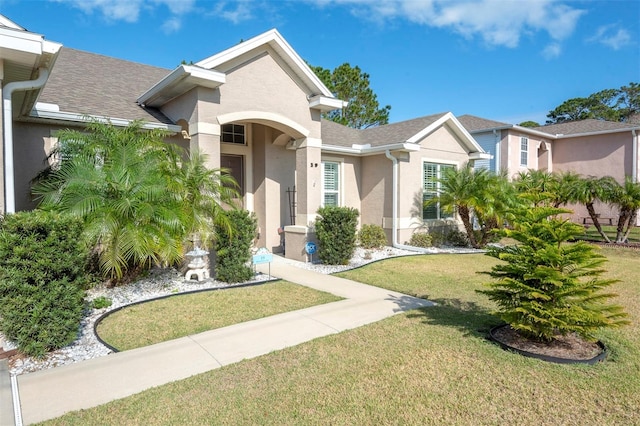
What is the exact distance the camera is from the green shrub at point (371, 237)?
46.1 feet

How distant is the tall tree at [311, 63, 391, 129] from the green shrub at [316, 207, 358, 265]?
21032mm

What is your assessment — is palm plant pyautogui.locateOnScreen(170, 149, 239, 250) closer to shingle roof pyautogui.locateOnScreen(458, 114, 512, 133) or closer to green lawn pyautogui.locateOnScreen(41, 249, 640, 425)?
green lawn pyautogui.locateOnScreen(41, 249, 640, 425)

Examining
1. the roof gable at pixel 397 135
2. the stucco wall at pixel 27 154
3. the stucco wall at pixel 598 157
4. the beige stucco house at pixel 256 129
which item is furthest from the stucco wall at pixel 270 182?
the stucco wall at pixel 598 157

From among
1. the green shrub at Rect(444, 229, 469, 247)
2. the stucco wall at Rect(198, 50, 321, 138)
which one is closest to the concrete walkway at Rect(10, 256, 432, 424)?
the stucco wall at Rect(198, 50, 321, 138)

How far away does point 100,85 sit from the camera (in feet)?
37.4

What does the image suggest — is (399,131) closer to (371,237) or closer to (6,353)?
(371,237)

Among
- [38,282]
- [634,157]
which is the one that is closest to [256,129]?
[38,282]

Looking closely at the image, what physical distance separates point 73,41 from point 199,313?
14.1 meters

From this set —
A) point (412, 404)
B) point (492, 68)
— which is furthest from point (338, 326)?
point (492, 68)

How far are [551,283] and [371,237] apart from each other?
374 inches

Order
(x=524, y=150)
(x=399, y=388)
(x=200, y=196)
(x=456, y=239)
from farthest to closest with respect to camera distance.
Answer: (x=524, y=150), (x=456, y=239), (x=200, y=196), (x=399, y=388)

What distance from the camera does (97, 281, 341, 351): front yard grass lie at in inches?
221

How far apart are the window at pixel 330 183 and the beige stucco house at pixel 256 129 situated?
5 centimetres

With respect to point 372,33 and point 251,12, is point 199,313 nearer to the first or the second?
point 251,12
